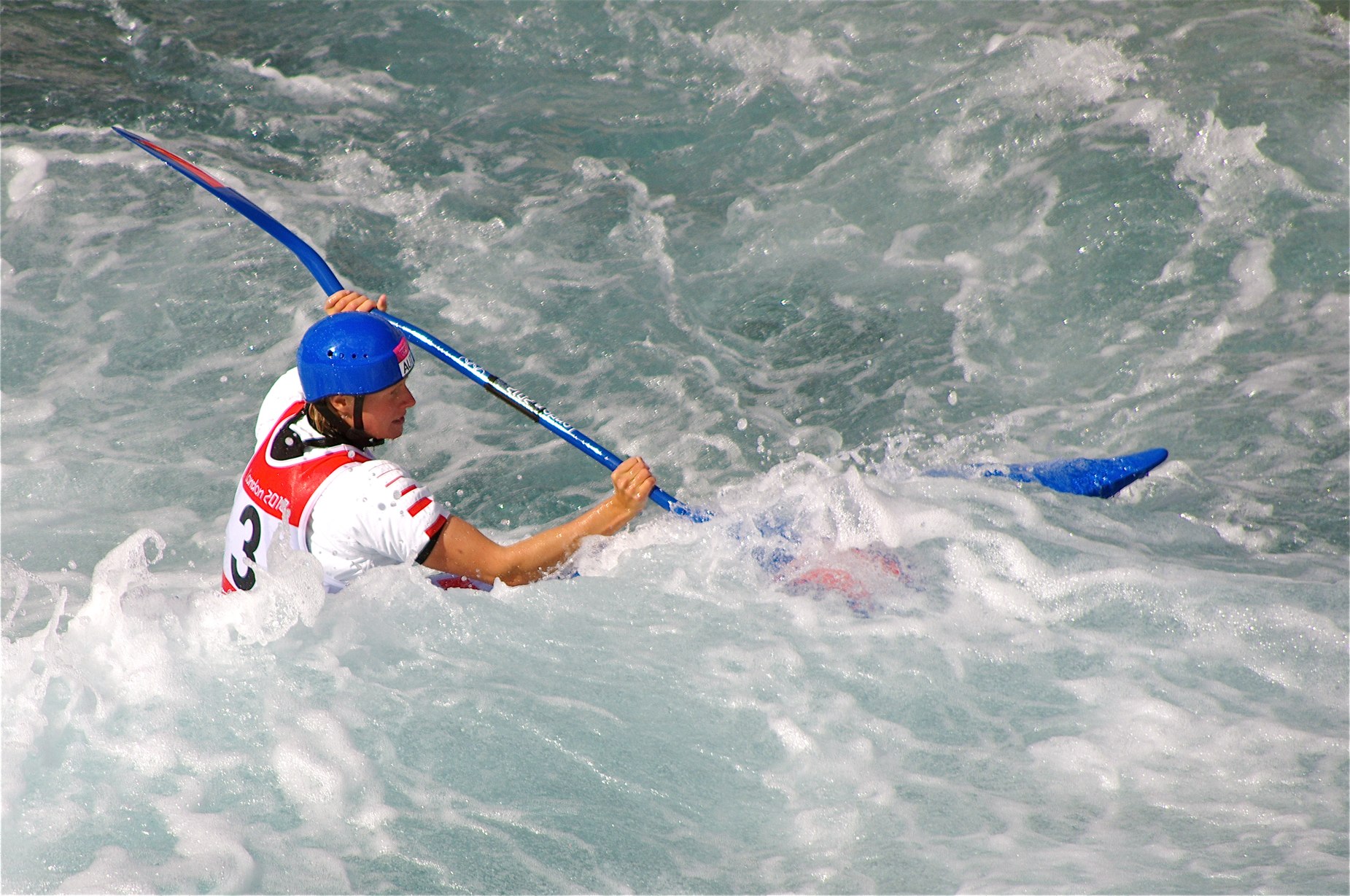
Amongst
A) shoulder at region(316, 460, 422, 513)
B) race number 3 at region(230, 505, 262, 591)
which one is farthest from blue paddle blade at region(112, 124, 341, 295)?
shoulder at region(316, 460, 422, 513)

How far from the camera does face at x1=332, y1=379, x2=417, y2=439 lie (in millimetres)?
3613

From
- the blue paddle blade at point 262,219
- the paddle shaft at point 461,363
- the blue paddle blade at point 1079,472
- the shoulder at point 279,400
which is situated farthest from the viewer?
the blue paddle blade at point 262,219

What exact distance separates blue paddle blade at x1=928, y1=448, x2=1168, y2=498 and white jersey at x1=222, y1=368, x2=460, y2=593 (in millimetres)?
2430

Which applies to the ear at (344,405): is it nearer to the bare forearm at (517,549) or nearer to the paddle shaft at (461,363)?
the bare forearm at (517,549)

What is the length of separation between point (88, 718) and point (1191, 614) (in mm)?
3786

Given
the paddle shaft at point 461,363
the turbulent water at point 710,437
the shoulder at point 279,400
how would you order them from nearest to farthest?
the turbulent water at point 710,437, the shoulder at point 279,400, the paddle shaft at point 461,363

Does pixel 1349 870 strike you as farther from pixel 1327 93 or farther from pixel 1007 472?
pixel 1327 93

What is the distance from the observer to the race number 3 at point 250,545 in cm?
364

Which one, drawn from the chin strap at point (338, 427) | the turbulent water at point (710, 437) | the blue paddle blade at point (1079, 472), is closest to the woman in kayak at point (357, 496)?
the chin strap at point (338, 427)

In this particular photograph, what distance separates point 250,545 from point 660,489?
5.07 ft

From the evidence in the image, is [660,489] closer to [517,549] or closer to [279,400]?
[517,549]

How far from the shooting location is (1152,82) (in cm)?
747

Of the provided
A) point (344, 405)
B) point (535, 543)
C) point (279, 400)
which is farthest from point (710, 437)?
point (344, 405)

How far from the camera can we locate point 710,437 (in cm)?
563
